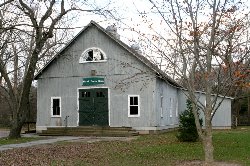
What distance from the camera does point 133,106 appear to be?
28.0 m

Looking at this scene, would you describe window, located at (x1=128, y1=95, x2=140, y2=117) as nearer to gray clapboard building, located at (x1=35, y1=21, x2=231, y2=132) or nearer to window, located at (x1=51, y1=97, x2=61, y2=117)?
gray clapboard building, located at (x1=35, y1=21, x2=231, y2=132)

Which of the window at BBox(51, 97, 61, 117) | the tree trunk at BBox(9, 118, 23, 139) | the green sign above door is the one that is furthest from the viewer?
the window at BBox(51, 97, 61, 117)

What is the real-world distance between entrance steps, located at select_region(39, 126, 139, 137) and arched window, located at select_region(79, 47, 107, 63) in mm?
4696

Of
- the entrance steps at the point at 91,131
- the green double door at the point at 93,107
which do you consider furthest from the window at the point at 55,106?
the green double door at the point at 93,107

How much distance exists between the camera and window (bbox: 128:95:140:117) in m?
27.8

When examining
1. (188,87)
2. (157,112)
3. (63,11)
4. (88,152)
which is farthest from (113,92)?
(188,87)

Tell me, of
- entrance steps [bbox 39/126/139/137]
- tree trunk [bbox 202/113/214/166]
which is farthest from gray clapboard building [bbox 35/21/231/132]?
tree trunk [bbox 202/113/214/166]

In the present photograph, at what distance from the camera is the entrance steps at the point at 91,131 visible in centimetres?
2695

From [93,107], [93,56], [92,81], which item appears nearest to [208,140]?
[93,107]

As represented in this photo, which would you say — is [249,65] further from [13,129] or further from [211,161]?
[13,129]

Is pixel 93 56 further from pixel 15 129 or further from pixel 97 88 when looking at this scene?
pixel 15 129

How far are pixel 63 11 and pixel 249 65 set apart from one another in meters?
15.2

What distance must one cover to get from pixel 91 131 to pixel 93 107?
1850 mm

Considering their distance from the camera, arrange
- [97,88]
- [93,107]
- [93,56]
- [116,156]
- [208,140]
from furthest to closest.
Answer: [93,56], [97,88], [93,107], [116,156], [208,140]
